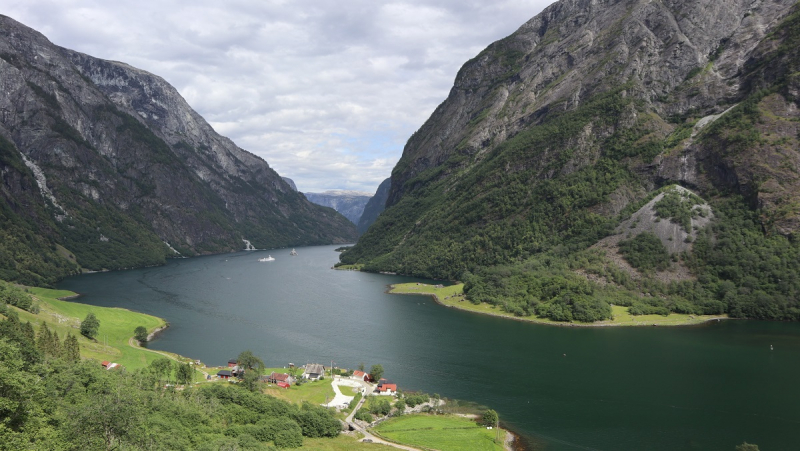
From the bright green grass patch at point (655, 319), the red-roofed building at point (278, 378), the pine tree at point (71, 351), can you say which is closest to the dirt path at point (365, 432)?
the red-roofed building at point (278, 378)

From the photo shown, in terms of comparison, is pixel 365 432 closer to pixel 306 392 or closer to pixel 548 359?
pixel 306 392

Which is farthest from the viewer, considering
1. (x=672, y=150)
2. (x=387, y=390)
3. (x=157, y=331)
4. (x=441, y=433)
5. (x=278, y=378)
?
(x=672, y=150)

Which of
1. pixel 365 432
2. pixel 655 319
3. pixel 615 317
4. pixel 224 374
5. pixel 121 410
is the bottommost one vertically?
pixel 365 432

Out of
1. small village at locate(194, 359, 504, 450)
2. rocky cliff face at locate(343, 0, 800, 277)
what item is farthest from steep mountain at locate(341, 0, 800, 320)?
small village at locate(194, 359, 504, 450)

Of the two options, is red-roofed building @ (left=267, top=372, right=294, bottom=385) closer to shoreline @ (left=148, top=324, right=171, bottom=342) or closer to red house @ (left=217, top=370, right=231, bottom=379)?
red house @ (left=217, top=370, right=231, bottom=379)

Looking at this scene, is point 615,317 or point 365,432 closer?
point 365,432

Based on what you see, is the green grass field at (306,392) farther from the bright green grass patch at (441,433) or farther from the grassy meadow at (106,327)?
the grassy meadow at (106,327)

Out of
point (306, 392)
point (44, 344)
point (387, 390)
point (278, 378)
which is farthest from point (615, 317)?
point (44, 344)
